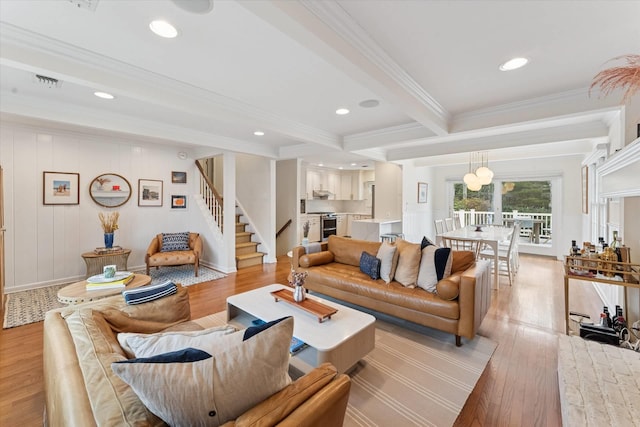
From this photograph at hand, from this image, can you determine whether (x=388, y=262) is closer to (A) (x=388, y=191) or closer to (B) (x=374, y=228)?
(B) (x=374, y=228)

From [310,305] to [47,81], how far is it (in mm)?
3165

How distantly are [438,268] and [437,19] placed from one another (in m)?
2.09

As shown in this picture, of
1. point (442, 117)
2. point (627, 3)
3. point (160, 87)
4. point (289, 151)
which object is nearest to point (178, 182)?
point (289, 151)

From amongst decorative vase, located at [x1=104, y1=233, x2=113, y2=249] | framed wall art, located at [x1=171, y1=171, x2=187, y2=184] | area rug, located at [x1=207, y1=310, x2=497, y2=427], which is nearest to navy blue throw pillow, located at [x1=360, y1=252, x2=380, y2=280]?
area rug, located at [x1=207, y1=310, x2=497, y2=427]

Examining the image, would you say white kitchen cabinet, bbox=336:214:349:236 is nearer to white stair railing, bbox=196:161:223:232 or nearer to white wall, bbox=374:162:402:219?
white wall, bbox=374:162:402:219

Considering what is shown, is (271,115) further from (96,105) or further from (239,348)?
(239,348)

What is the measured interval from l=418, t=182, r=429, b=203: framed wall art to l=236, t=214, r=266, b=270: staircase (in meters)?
4.19

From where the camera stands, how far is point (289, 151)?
17.6 ft

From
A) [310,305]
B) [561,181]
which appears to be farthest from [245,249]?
[561,181]

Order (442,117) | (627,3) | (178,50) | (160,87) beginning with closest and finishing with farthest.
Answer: (627,3) → (178,50) → (160,87) → (442,117)

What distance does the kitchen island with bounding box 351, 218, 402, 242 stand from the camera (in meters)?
5.75

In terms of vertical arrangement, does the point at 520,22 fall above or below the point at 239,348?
above

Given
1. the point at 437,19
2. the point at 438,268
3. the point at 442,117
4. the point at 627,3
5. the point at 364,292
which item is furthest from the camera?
the point at 442,117

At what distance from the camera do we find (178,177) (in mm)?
5391
